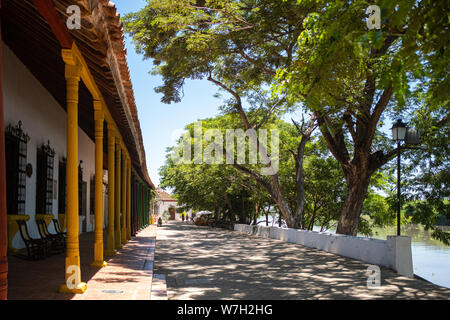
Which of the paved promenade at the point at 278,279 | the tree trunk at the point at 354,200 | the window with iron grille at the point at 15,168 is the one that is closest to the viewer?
the paved promenade at the point at 278,279

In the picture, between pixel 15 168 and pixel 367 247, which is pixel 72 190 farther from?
pixel 367 247

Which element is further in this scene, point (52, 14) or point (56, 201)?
point (56, 201)

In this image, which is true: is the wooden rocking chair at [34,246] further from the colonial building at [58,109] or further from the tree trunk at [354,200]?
the tree trunk at [354,200]

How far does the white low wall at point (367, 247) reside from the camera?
9.36 meters

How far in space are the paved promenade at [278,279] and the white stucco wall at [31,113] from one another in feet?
12.7

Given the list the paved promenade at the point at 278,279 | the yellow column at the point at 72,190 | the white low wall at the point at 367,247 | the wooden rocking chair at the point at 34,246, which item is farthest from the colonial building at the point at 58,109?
the white low wall at the point at 367,247

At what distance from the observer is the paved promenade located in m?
6.75

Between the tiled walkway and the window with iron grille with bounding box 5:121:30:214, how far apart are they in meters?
1.47

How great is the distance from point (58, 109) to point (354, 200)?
10118 millimetres

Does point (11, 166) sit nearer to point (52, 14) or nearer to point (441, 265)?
point (52, 14)

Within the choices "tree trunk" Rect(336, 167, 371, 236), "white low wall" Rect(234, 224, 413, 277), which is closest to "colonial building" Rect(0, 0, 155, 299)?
"white low wall" Rect(234, 224, 413, 277)

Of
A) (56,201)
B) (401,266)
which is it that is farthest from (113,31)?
(56,201)

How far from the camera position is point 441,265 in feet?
65.0
